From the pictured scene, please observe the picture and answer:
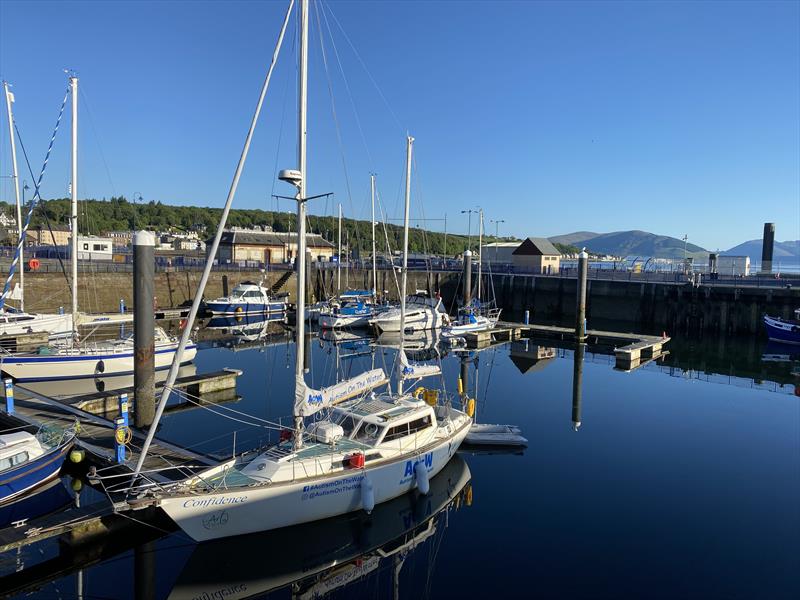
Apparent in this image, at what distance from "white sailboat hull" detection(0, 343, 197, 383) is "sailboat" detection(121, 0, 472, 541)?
15617 mm

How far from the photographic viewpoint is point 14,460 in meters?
14.2

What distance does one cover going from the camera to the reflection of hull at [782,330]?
149 feet

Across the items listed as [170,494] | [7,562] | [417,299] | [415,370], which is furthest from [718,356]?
[7,562]

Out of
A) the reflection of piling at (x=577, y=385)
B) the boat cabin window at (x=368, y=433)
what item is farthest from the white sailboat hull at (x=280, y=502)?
the reflection of piling at (x=577, y=385)

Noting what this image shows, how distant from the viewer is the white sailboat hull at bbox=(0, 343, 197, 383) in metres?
26.0

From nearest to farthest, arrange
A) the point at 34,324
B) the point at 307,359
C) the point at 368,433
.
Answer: the point at 368,433 < the point at 34,324 < the point at 307,359

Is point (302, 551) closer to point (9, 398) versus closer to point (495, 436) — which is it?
point (495, 436)

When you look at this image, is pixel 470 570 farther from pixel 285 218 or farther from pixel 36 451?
pixel 285 218

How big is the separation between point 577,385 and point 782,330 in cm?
2727

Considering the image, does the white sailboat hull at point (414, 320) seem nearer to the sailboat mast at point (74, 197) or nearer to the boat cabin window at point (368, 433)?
the sailboat mast at point (74, 197)

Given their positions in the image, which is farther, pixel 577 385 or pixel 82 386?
pixel 577 385

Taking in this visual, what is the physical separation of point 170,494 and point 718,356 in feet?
136

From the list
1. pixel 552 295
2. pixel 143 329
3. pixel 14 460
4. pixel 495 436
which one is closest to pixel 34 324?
pixel 143 329

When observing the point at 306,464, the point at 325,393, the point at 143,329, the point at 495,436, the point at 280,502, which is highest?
the point at 143,329
